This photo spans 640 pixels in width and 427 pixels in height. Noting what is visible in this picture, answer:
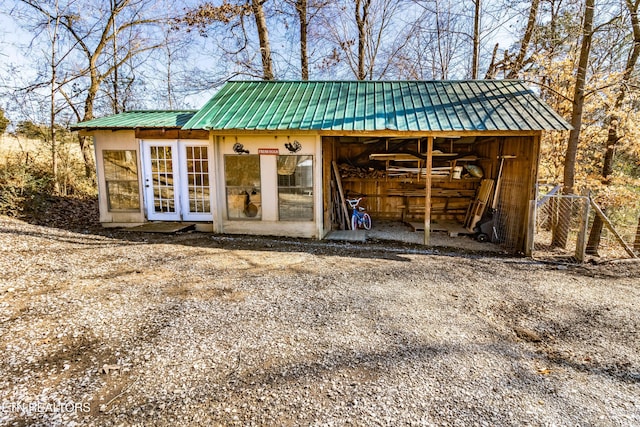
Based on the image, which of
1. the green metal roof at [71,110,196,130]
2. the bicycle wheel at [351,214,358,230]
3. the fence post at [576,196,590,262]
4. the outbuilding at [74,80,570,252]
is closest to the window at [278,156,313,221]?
the outbuilding at [74,80,570,252]

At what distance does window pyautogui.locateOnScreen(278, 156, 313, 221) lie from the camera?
287 inches

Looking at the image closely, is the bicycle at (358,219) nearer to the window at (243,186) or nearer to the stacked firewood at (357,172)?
the stacked firewood at (357,172)

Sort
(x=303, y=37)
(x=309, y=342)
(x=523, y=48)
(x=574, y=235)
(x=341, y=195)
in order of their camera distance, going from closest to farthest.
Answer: (x=309, y=342)
(x=341, y=195)
(x=574, y=235)
(x=523, y=48)
(x=303, y=37)

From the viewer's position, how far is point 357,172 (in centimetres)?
908

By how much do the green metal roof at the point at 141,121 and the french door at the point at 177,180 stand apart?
43cm

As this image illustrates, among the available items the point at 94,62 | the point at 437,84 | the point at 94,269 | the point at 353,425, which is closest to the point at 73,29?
the point at 94,62

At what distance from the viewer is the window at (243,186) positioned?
7379 millimetres

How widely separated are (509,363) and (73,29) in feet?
50.7

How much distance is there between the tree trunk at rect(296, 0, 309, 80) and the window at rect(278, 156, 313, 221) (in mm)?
8098

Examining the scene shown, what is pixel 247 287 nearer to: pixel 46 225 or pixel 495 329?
pixel 495 329

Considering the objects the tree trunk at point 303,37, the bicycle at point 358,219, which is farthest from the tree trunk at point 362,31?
the bicycle at point 358,219

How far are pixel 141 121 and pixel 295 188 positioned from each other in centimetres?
386

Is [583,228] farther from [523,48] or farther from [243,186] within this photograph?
[523,48]

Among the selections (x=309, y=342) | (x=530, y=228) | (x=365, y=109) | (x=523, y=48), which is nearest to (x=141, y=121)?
(x=365, y=109)
